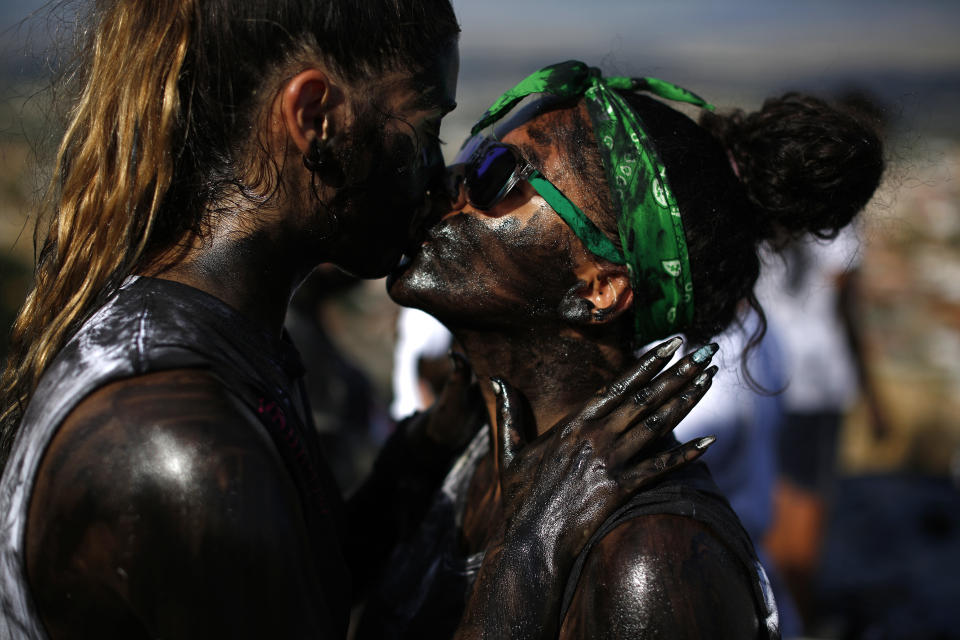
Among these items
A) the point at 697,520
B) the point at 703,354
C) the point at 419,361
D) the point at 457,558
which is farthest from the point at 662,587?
the point at 419,361

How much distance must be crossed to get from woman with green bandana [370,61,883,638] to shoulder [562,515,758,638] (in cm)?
29

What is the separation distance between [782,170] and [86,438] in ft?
5.71

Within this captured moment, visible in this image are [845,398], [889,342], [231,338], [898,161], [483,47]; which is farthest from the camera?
[483,47]

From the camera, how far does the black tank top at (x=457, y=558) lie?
5.79 ft

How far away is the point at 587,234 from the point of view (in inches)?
85.3

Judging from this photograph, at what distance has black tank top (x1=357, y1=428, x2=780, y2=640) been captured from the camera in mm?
1764

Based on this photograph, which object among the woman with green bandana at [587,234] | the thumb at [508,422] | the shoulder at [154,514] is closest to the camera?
the shoulder at [154,514]

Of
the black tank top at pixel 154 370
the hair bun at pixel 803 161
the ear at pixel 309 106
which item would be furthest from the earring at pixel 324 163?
the hair bun at pixel 803 161

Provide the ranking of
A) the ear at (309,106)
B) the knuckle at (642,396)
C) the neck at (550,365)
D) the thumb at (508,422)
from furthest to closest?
the neck at (550,365)
the thumb at (508,422)
the knuckle at (642,396)
the ear at (309,106)

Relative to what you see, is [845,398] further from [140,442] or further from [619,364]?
[140,442]

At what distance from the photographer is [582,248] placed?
86.2 inches

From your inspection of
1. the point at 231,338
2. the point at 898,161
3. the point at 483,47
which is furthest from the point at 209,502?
the point at 483,47

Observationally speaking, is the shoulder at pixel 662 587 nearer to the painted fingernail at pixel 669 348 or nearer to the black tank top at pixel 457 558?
the black tank top at pixel 457 558

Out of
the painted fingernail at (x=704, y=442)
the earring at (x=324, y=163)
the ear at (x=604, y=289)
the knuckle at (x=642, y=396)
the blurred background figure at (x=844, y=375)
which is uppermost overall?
the earring at (x=324, y=163)
